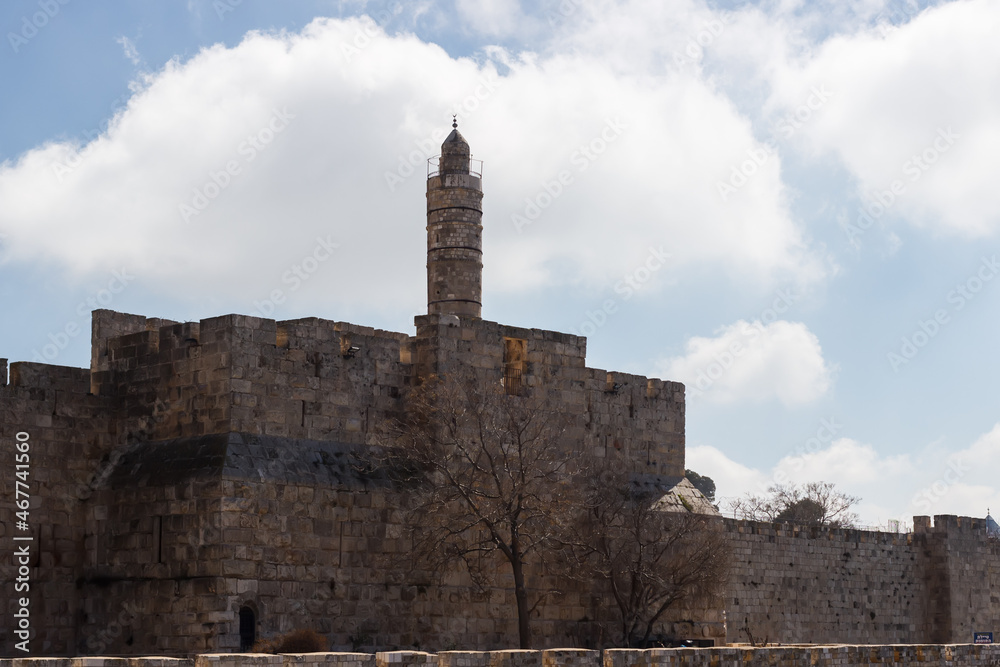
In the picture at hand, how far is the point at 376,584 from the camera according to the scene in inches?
857

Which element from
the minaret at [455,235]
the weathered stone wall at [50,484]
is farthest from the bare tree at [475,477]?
the minaret at [455,235]

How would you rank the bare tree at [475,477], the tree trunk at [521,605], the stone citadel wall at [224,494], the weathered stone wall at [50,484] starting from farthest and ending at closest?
the tree trunk at [521,605] → the bare tree at [475,477] → the weathered stone wall at [50,484] → the stone citadel wall at [224,494]

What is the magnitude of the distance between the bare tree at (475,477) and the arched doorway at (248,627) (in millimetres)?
2914

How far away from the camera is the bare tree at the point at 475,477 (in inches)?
880

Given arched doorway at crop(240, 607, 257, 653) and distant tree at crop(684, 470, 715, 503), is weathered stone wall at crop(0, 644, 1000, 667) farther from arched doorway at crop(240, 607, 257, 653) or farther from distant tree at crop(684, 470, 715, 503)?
distant tree at crop(684, 470, 715, 503)

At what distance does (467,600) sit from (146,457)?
5.29m

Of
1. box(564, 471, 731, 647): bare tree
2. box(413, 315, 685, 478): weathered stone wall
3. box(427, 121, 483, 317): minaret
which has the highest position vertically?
box(427, 121, 483, 317): minaret

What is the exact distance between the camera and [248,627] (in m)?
20.3

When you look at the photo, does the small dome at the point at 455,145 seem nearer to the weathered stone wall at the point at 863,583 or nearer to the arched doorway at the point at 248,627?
the weathered stone wall at the point at 863,583

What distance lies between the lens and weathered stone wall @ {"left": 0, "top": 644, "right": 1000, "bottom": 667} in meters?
13.2

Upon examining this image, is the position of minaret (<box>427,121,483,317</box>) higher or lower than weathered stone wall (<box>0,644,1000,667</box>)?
higher

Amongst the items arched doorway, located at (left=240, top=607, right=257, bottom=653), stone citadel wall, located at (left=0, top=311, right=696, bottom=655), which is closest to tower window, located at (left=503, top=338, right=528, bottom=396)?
stone citadel wall, located at (left=0, top=311, right=696, bottom=655)

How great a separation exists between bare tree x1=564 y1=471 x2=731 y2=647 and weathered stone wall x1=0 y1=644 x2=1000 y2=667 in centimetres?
470

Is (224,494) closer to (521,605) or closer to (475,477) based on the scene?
(475,477)
